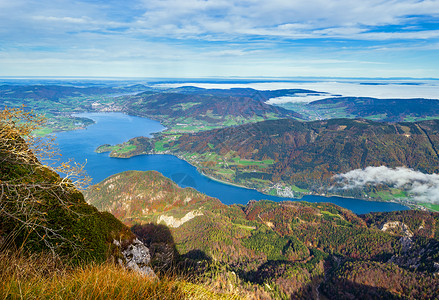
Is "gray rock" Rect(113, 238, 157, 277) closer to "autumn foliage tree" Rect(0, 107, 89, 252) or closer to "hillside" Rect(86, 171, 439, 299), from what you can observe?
"autumn foliage tree" Rect(0, 107, 89, 252)

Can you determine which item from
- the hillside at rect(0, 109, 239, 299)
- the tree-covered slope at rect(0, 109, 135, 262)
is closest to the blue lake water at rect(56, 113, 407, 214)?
the tree-covered slope at rect(0, 109, 135, 262)

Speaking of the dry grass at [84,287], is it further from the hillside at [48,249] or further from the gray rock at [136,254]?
the gray rock at [136,254]

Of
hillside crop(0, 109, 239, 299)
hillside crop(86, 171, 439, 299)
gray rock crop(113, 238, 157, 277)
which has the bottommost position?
hillside crop(86, 171, 439, 299)

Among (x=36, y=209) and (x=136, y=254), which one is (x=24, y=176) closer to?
(x=36, y=209)

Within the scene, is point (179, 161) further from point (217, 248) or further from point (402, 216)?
point (402, 216)

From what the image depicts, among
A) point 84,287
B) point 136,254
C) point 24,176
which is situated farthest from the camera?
point 136,254

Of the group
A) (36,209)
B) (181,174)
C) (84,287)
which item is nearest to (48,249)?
(36,209)

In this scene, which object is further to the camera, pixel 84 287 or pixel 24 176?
pixel 24 176

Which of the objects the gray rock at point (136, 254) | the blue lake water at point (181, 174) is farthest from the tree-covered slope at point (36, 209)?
the blue lake water at point (181, 174)
